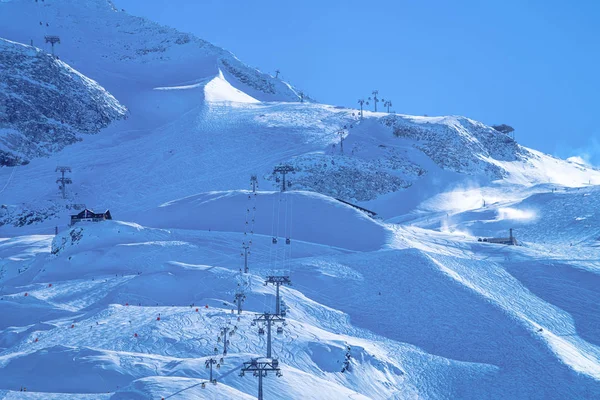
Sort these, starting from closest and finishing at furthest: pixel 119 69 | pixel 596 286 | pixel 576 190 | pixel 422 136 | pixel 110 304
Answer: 1. pixel 110 304
2. pixel 596 286
3. pixel 576 190
4. pixel 422 136
5. pixel 119 69

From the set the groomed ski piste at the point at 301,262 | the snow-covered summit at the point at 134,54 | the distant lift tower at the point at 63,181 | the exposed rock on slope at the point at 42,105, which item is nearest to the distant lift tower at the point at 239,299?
the groomed ski piste at the point at 301,262

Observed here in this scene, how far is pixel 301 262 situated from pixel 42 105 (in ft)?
244

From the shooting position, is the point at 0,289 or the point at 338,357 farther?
the point at 0,289

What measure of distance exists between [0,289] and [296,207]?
A: 31.4 metres

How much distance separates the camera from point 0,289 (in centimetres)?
6938

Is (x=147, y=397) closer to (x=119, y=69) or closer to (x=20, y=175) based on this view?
(x=20, y=175)

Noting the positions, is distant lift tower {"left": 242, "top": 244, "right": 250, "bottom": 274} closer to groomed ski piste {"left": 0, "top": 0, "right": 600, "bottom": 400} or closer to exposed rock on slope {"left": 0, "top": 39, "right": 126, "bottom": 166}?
groomed ski piste {"left": 0, "top": 0, "right": 600, "bottom": 400}

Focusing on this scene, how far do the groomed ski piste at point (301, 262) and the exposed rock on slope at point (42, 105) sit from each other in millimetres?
3229

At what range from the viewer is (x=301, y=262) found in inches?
2913

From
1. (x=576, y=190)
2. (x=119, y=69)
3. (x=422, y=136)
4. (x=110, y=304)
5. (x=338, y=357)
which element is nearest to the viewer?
(x=338, y=357)

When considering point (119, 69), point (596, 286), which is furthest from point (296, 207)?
point (119, 69)

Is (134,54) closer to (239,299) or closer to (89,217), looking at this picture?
(89,217)

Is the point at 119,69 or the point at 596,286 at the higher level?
the point at 119,69

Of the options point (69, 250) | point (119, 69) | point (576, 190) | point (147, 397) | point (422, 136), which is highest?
point (119, 69)
